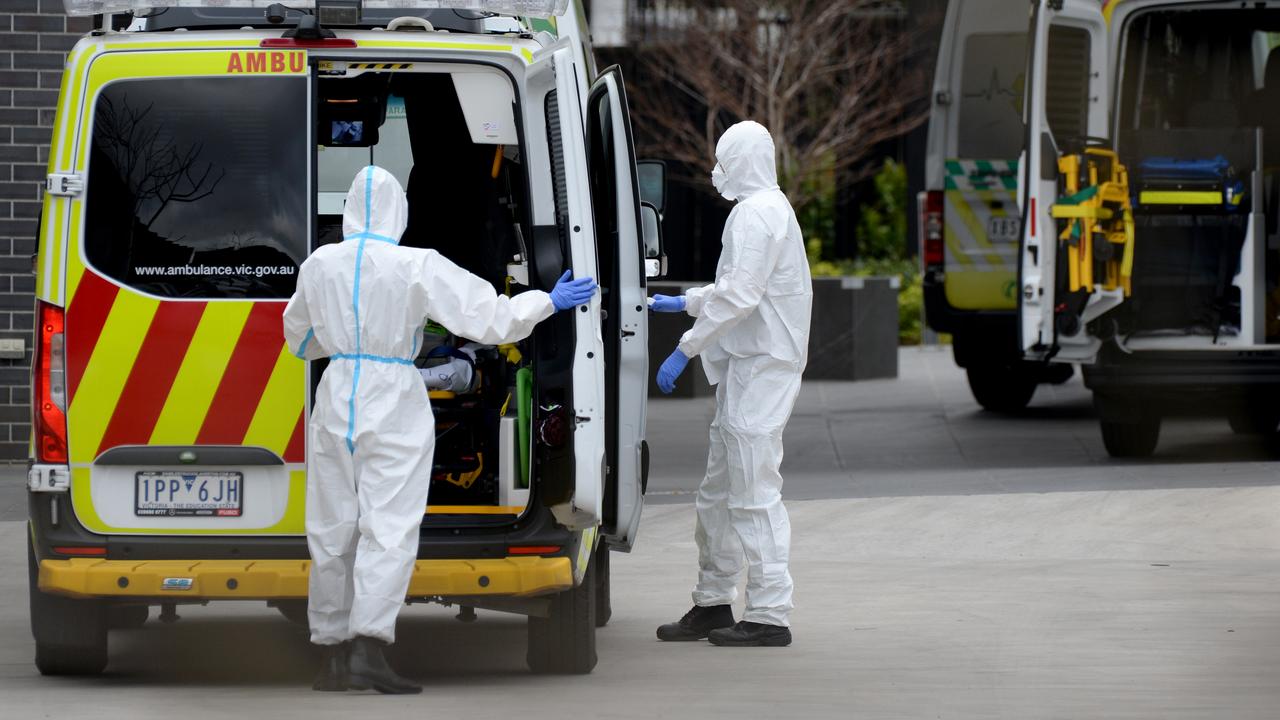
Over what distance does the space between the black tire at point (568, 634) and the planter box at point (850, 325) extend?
11.5 m

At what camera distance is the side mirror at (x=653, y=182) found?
25.5 ft

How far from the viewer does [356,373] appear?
6.37 metres

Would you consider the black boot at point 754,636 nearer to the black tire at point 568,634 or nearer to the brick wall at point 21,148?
the black tire at point 568,634

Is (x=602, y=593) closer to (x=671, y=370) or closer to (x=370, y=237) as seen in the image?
(x=671, y=370)

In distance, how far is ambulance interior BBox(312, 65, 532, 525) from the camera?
21.6 feet

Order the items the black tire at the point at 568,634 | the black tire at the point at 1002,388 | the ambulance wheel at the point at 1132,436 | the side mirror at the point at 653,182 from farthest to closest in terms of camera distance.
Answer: the black tire at the point at 1002,388 → the ambulance wheel at the point at 1132,436 → the side mirror at the point at 653,182 → the black tire at the point at 568,634

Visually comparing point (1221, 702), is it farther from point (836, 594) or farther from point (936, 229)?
point (936, 229)

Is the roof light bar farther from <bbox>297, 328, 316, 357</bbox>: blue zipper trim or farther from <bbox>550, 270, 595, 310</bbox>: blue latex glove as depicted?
<bbox>297, 328, 316, 357</bbox>: blue zipper trim

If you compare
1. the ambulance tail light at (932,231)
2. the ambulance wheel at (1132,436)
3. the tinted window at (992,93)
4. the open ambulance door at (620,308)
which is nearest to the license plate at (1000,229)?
the ambulance tail light at (932,231)

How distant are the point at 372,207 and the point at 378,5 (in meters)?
0.64

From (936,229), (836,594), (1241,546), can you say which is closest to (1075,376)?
(936,229)

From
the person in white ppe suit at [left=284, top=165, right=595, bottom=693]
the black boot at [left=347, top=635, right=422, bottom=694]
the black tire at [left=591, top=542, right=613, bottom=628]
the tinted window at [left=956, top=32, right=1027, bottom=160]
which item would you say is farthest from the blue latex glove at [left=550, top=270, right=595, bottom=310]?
the tinted window at [left=956, top=32, right=1027, bottom=160]

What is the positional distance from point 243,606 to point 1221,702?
160 inches

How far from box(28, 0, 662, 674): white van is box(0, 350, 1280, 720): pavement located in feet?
1.37
